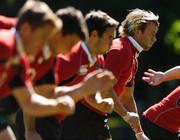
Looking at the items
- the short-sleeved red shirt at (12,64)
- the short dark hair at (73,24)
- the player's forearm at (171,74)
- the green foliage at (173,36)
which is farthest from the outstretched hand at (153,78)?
the green foliage at (173,36)

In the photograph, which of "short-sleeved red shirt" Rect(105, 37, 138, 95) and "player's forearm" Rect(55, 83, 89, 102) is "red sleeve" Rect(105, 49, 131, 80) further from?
"player's forearm" Rect(55, 83, 89, 102)

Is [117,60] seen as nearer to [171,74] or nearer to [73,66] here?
[73,66]

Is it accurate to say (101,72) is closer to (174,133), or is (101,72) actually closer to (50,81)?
(50,81)

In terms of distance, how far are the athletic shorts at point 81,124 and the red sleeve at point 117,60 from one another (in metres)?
0.42

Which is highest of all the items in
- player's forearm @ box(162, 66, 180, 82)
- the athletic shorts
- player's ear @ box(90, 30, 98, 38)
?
player's ear @ box(90, 30, 98, 38)

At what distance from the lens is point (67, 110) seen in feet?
21.2

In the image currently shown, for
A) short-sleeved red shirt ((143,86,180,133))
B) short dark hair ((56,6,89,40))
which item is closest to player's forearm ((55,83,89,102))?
short dark hair ((56,6,89,40))

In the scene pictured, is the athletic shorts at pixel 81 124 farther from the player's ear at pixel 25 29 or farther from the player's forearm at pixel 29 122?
the player's ear at pixel 25 29

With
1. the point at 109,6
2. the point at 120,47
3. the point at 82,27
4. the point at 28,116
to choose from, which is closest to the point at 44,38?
the point at 82,27

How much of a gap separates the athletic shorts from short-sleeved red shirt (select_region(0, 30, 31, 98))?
6.47 feet

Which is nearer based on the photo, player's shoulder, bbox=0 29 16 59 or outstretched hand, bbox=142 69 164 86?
player's shoulder, bbox=0 29 16 59

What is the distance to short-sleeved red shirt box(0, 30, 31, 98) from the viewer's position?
20.8ft

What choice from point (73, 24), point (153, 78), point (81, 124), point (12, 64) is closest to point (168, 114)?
point (153, 78)

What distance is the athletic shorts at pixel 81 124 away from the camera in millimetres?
8430
